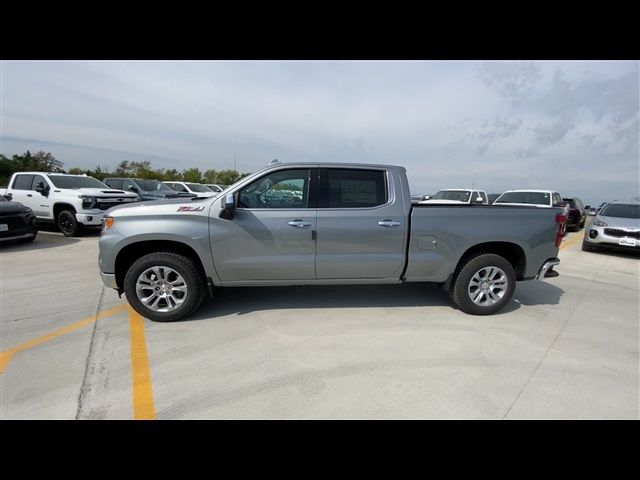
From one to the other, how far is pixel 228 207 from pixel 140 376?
1.78 meters

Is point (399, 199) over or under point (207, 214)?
over

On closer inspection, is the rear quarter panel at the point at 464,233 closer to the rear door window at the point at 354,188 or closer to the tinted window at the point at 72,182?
the rear door window at the point at 354,188

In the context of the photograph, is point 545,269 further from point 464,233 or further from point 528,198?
point 528,198

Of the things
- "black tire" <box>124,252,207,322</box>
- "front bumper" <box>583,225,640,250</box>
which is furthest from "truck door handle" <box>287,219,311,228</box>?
"front bumper" <box>583,225,640,250</box>

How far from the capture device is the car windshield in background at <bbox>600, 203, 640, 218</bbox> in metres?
8.49

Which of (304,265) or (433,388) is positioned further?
(304,265)

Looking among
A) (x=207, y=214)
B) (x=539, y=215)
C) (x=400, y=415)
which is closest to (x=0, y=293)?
(x=207, y=214)

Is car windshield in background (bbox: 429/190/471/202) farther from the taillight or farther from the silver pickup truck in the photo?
the silver pickup truck

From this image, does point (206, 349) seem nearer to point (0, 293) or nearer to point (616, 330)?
point (0, 293)

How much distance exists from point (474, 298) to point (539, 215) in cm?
135

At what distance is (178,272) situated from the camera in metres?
3.35

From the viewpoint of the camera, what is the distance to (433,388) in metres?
2.37

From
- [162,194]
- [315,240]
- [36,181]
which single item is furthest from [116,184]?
[315,240]

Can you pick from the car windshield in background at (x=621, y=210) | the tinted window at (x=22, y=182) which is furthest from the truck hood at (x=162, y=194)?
the car windshield in background at (x=621, y=210)
